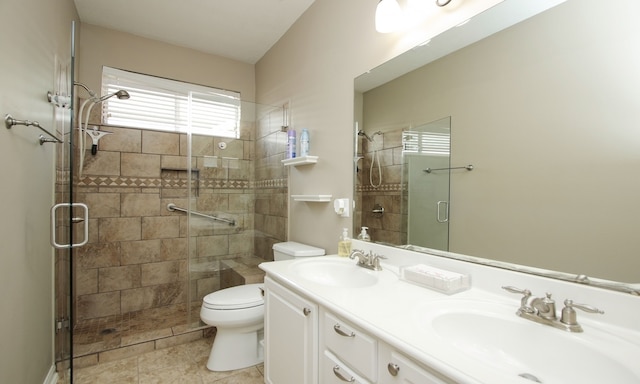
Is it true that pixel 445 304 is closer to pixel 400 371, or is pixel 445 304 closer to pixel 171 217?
pixel 400 371

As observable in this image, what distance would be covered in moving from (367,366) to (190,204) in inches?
87.1

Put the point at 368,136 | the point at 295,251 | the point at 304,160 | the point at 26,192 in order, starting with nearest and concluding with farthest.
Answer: the point at 26,192 < the point at 368,136 < the point at 295,251 < the point at 304,160

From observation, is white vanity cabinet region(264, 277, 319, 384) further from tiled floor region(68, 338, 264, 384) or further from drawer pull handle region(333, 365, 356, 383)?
tiled floor region(68, 338, 264, 384)

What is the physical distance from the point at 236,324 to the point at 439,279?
1.47m

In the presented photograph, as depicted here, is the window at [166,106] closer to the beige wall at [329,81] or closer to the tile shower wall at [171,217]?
the tile shower wall at [171,217]

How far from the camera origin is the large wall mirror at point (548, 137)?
856mm

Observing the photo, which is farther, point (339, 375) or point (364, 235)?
point (364, 235)

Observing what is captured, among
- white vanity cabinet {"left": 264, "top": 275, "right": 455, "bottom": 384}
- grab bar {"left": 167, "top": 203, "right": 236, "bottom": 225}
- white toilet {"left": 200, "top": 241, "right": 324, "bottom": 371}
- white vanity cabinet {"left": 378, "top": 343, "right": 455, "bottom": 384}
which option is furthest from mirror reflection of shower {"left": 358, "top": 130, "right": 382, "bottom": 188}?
grab bar {"left": 167, "top": 203, "right": 236, "bottom": 225}

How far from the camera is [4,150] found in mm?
1239

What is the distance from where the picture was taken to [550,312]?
0.87 metres

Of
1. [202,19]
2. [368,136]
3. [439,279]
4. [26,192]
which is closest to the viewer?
[439,279]

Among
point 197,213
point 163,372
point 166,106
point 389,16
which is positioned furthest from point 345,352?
point 166,106

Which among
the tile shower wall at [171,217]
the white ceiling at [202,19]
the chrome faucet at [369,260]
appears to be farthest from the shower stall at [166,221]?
the chrome faucet at [369,260]

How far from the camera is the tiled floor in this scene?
195 cm
